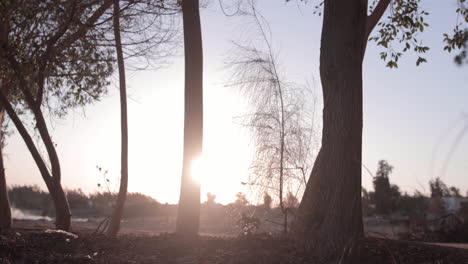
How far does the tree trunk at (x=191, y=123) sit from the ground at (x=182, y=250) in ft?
1.38

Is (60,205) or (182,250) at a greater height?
(60,205)

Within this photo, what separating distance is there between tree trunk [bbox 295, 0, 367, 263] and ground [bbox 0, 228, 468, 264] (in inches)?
12.0

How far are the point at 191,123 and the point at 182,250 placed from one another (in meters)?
2.15

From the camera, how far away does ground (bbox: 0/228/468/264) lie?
22.1 ft

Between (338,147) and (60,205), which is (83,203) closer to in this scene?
(60,205)

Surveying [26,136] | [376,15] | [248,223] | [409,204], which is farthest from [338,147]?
[409,204]

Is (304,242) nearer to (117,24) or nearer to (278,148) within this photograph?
(278,148)

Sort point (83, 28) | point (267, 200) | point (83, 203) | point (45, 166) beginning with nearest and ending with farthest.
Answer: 1. point (267, 200)
2. point (45, 166)
3. point (83, 28)
4. point (83, 203)

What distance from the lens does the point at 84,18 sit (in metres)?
9.88

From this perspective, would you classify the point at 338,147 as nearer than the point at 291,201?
Yes

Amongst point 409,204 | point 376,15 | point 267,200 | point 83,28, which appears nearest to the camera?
point 267,200

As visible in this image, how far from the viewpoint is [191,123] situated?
345 inches

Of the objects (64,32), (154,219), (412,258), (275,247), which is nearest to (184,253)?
(275,247)

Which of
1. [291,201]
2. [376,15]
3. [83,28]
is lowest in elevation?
[291,201]
